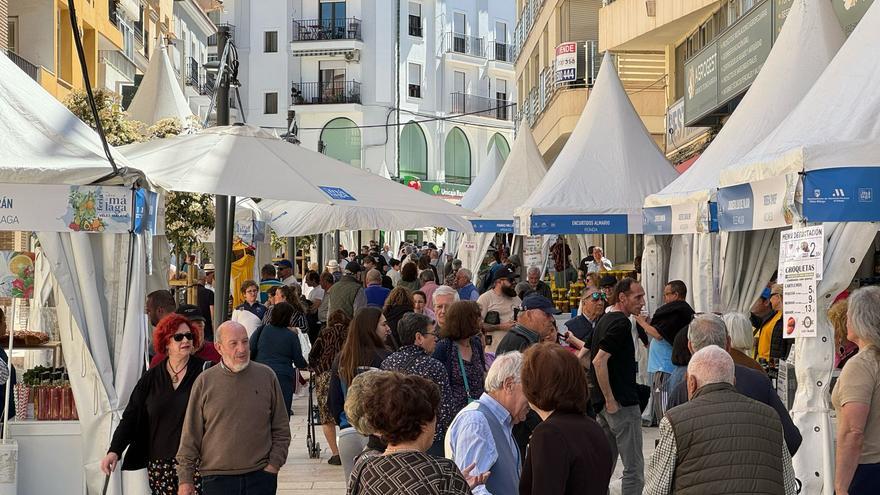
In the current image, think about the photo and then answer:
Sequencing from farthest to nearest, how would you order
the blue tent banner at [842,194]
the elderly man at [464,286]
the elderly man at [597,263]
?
the elderly man at [597,263] → the elderly man at [464,286] → the blue tent banner at [842,194]

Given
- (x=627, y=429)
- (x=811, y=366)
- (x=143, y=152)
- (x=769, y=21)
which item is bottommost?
(x=627, y=429)

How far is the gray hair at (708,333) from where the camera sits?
7.44 metres

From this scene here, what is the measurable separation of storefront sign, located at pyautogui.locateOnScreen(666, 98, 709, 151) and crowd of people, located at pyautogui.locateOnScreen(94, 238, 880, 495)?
1159 centimetres

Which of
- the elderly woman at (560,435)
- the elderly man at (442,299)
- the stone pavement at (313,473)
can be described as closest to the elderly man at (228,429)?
the elderly woman at (560,435)

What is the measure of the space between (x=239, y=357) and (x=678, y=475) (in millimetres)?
2802

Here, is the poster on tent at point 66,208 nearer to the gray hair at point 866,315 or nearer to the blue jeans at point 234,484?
the blue jeans at point 234,484

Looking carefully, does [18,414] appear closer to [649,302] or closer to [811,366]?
[811,366]

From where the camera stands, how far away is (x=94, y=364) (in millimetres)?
9234

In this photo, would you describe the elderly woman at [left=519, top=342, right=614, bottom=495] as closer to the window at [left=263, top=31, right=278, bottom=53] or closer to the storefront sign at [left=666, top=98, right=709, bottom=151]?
the storefront sign at [left=666, top=98, right=709, bottom=151]

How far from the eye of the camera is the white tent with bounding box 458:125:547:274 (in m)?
23.2

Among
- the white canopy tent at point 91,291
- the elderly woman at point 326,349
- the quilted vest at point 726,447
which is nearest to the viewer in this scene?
the quilted vest at point 726,447

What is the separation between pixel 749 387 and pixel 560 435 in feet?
5.82

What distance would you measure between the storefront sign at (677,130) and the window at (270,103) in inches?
1670

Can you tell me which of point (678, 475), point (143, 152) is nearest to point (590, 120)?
point (143, 152)
